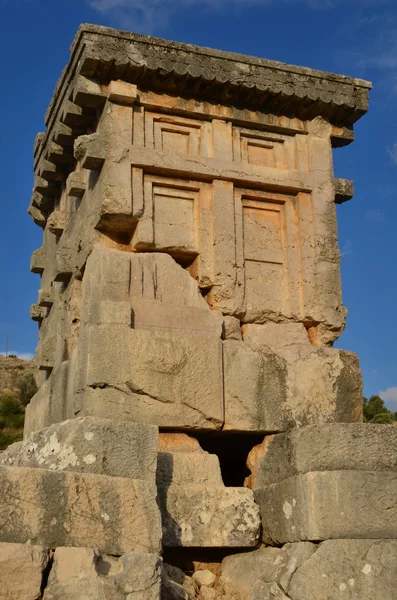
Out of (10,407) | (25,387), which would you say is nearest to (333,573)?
(10,407)

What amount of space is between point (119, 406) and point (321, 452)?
156 cm

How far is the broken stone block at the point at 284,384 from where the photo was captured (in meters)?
6.67

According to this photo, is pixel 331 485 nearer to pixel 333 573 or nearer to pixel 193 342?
pixel 333 573

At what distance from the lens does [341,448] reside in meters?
5.89

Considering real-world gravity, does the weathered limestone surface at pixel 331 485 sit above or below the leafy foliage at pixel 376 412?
below

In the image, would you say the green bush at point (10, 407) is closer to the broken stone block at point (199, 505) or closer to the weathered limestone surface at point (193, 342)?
the weathered limestone surface at point (193, 342)

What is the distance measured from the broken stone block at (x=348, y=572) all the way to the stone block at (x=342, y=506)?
0.33 ft

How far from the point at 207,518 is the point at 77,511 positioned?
58.2 inches

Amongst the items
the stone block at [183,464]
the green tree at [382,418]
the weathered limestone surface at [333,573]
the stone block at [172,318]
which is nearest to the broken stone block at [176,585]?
the weathered limestone surface at [333,573]

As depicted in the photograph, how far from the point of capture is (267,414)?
670 centimetres

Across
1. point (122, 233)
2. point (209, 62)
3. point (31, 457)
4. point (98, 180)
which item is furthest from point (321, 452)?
point (209, 62)

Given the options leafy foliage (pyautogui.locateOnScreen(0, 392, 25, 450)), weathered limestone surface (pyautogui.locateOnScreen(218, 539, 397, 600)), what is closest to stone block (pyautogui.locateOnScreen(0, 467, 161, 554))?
weathered limestone surface (pyautogui.locateOnScreen(218, 539, 397, 600))

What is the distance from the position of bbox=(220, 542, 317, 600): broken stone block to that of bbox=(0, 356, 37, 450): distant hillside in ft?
70.8

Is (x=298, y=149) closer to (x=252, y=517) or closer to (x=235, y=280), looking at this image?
(x=235, y=280)
